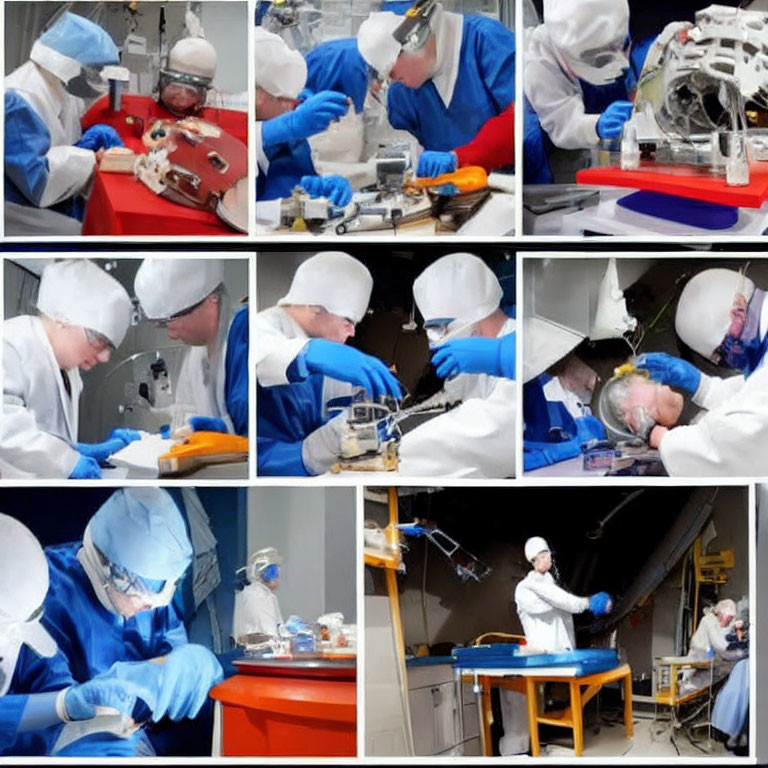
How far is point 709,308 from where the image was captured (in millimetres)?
2924

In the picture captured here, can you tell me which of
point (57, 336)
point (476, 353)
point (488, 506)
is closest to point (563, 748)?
point (488, 506)

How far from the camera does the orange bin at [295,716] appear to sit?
9.75 ft

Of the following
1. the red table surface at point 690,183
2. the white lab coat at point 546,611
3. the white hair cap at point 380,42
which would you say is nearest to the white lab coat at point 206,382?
the white hair cap at point 380,42

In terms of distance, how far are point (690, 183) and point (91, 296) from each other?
1176 mm

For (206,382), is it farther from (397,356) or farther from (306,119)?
(306,119)

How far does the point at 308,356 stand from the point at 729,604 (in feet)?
3.13

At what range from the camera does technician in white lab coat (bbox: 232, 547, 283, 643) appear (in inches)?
117

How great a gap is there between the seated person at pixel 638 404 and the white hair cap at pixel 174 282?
31.3 inches

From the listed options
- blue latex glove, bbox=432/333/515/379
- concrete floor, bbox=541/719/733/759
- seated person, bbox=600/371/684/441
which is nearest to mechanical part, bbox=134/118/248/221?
blue latex glove, bbox=432/333/515/379

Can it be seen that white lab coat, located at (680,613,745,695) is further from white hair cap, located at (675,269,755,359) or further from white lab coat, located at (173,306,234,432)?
white lab coat, located at (173,306,234,432)

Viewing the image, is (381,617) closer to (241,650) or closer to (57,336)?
(241,650)

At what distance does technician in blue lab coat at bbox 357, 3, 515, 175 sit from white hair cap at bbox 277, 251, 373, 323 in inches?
9.6

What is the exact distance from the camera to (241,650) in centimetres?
298

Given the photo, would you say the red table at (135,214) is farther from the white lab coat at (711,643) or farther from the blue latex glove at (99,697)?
the white lab coat at (711,643)
